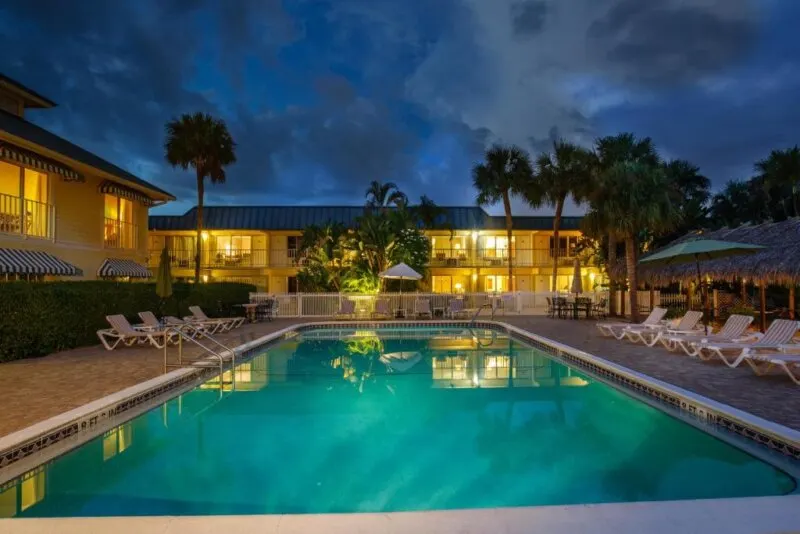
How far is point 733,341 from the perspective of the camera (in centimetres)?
1068

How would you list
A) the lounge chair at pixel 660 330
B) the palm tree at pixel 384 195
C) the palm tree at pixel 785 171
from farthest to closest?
1. the palm tree at pixel 384 195
2. the palm tree at pixel 785 171
3. the lounge chair at pixel 660 330

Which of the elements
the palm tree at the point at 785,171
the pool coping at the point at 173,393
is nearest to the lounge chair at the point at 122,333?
the pool coping at the point at 173,393

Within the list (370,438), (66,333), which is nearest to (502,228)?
(66,333)

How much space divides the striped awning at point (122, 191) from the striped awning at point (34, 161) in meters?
1.94

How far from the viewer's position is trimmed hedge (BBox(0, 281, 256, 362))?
34.7 feet

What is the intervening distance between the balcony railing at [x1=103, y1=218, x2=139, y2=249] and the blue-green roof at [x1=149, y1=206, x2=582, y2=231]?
12.8 meters

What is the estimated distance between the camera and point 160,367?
988cm

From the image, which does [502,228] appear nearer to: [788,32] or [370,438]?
[788,32]

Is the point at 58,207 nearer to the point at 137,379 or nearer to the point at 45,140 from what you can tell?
the point at 45,140

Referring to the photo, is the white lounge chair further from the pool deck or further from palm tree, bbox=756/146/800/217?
palm tree, bbox=756/146/800/217

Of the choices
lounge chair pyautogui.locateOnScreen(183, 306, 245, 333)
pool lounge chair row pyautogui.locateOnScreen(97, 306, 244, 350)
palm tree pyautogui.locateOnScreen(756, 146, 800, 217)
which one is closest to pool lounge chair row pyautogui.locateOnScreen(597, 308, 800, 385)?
pool lounge chair row pyautogui.locateOnScreen(97, 306, 244, 350)

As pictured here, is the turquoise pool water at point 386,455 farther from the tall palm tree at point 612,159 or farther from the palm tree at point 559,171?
the palm tree at point 559,171

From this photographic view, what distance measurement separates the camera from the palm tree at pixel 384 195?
3269 centimetres

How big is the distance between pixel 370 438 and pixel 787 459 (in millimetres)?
4548
